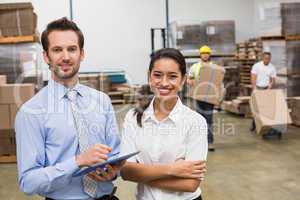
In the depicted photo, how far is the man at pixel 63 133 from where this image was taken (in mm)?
1383

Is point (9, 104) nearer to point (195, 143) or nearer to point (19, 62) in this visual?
point (19, 62)

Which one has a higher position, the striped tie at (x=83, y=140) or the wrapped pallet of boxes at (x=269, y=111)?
the striped tie at (x=83, y=140)

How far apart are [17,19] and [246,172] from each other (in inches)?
181

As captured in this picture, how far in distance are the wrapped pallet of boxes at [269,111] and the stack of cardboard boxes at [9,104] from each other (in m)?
→ 4.14

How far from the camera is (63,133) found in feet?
4.79

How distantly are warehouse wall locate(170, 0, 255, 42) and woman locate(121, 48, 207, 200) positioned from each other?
1228cm

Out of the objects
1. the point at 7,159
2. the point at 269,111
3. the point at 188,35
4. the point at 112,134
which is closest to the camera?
the point at 112,134

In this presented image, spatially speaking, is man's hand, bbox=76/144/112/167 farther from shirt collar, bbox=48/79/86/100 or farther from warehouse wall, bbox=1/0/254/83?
warehouse wall, bbox=1/0/254/83

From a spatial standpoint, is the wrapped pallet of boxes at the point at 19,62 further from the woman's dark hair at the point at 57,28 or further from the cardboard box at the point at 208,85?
the woman's dark hair at the point at 57,28

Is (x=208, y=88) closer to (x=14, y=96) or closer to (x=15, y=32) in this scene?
(x=14, y=96)

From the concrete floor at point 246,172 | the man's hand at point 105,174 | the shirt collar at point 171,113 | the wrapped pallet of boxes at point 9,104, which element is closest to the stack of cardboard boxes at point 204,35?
the concrete floor at point 246,172

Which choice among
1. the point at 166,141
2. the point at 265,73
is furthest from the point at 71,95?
the point at 265,73

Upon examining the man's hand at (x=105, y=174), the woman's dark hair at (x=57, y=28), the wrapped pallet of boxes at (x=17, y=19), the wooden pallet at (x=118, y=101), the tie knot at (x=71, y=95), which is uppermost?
the wrapped pallet of boxes at (x=17, y=19)

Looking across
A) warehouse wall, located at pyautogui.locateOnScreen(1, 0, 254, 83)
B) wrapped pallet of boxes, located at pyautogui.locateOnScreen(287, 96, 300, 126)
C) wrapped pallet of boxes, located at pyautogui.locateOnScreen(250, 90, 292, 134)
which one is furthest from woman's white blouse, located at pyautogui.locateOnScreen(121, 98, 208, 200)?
warehouse wall, located at pyautogui.locateOnScreen(1, 0, 254, 83)
